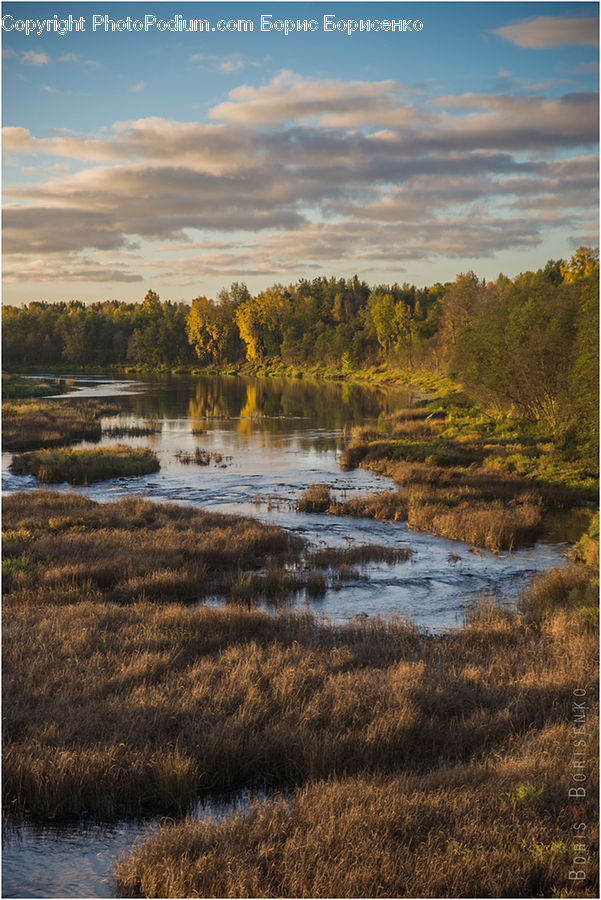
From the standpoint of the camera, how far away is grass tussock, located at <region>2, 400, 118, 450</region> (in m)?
43.3

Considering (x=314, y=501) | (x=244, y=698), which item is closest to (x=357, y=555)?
(x=314, y=501)

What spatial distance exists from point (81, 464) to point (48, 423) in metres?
17.8

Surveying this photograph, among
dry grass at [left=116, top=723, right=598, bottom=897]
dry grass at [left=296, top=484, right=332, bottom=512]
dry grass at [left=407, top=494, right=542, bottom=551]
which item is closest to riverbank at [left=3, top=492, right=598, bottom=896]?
dry grass at [left=116, top=723, right=598, bottom=897]

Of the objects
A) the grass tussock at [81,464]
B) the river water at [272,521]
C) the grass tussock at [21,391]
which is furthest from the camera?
the grass tussock at [21,391]

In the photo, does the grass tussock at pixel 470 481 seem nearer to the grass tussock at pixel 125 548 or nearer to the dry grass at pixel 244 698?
the grass tussock at pixel 125 548

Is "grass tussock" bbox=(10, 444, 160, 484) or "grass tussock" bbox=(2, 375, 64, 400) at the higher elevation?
"grass tussock" bbox=(2, 375, 64, 400)

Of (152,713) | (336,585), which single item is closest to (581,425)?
(336,585)

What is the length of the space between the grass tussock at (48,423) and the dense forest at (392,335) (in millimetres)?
26653

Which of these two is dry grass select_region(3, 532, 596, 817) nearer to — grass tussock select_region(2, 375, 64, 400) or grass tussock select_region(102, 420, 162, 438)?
grass tussock select_region(102, 420, 162, 438)

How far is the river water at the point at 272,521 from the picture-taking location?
22.1 ft

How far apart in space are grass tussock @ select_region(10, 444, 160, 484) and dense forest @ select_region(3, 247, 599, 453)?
21.3 m

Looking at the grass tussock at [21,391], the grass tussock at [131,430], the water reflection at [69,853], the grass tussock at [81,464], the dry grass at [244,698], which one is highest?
the grass tussock at [21,391]

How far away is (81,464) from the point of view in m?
33.7

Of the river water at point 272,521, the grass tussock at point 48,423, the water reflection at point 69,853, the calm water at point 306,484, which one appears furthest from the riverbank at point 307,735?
the grass tussock at point 48,423
